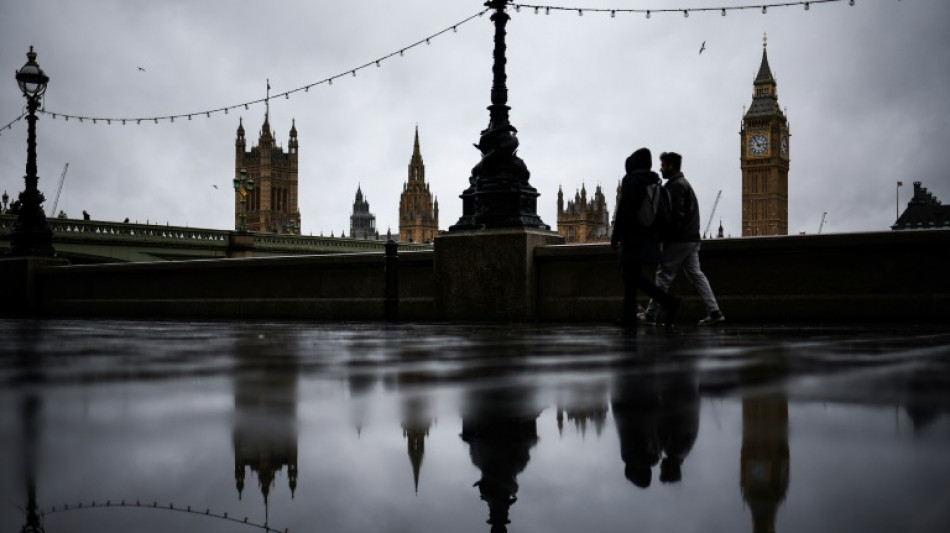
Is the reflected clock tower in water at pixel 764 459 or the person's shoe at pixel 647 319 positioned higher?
the person's shoe at pixel 647 319

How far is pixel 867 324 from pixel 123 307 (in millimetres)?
15742

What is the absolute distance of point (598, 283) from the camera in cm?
1284

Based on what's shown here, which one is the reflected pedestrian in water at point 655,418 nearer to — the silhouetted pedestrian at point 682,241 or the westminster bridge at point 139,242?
the silhouetted pedestrian at point 682,241

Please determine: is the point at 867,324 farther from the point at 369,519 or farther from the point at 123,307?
the point at 123,307

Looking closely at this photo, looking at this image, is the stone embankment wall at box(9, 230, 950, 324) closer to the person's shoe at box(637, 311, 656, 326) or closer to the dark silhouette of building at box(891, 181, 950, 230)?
the person's shoe at box(637, 311, 656, 326)

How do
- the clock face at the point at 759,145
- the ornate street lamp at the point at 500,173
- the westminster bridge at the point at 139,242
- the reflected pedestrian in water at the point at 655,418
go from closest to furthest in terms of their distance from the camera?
the reflected pedestrian in water at the point at 655,418
the ornate street lamp at the point at 500,173
the westminster bridge at the point at 139,242
the clock face at the point at 759,145

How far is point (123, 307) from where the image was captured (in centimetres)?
2016

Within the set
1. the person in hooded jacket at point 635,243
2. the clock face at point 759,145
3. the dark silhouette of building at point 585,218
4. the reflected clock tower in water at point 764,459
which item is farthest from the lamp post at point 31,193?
the clock face at point 759,145

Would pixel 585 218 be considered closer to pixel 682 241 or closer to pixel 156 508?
pixel 682 241

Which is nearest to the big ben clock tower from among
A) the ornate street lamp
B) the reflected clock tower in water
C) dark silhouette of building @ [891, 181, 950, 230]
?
dark silhouette of building @ [891, 181, 950, 230]

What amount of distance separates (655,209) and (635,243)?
0.43m

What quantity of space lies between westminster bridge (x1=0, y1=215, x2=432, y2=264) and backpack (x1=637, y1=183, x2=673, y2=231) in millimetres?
52407

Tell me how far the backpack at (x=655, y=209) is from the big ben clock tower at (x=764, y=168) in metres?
179

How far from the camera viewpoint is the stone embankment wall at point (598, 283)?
35.7 ft
